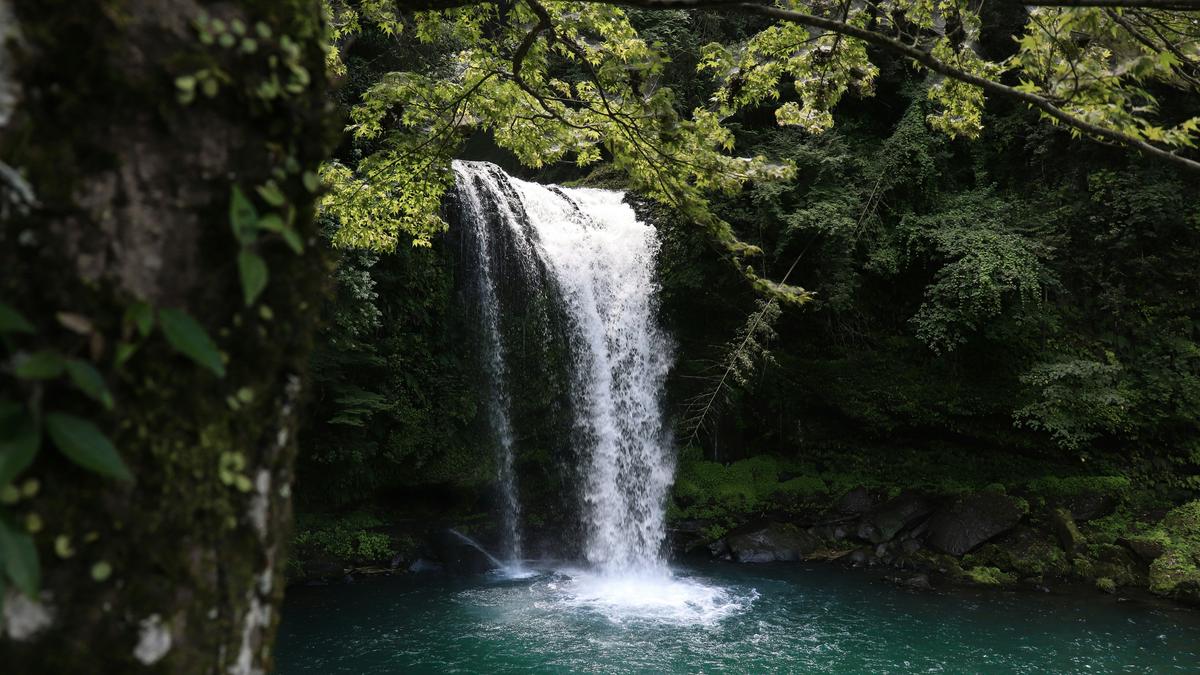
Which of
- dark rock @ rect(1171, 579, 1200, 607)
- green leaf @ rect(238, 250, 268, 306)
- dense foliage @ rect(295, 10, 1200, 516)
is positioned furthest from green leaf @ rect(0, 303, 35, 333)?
dark rock @ rect(1171, 579, 1200, 607)

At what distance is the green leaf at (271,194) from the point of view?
108 centimetres

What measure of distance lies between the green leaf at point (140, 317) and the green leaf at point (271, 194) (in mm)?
242

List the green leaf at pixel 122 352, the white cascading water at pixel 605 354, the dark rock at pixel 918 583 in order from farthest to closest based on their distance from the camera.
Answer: the white cascading water at pixel 605 354 < the dark rock at pixel 918 583 < the green leaf at pixel 122 352

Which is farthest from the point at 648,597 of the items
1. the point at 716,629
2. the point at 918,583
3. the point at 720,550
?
the point at 918,583

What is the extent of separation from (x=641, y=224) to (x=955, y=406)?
6.09 meters

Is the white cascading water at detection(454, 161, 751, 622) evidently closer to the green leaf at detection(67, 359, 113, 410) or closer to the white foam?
the white foam

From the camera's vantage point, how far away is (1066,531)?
33.1ft

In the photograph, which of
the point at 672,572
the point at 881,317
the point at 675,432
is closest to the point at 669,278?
the point at 675,432

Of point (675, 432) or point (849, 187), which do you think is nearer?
point (849, 187)

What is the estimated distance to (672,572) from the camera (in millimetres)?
10586

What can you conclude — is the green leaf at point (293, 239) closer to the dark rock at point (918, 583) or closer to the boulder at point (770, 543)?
the dark rock at point (918, 583)

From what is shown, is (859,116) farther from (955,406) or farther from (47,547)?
(47,547)

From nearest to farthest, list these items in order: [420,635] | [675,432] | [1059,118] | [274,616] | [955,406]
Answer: [274,616]
[1059,118]
[420,635]
[955,406]
[675,432]

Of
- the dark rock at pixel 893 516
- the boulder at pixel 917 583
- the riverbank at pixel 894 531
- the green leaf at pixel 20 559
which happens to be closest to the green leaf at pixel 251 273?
the green leaf at pixel 20 559
